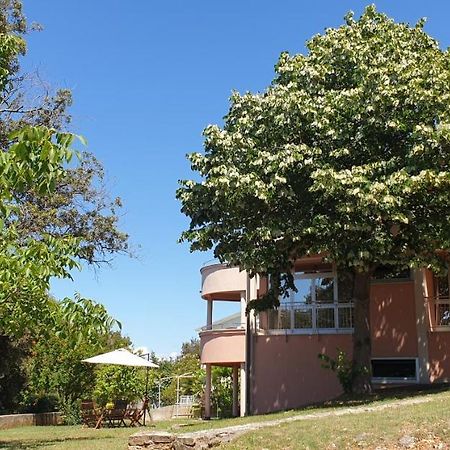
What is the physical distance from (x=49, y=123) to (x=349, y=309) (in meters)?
11.2

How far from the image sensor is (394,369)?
18656mm

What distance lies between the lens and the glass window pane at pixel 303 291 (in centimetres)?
1989

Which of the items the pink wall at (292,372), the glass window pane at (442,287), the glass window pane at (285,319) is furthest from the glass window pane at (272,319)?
the glass window pane at (442,287)

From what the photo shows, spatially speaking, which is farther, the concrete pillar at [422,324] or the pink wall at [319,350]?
the pink wall at [319,350]

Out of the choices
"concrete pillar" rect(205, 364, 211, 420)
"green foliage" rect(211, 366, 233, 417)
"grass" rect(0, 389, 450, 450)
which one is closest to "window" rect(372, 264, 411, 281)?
"grass" rect(0, 389, 450, 450)

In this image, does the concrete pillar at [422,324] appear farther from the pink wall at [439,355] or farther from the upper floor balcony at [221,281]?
the upper floor balcony at [221,281]

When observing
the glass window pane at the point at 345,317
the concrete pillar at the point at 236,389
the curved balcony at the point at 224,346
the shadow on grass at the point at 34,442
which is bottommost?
the shadow on grass at the point at 34,442

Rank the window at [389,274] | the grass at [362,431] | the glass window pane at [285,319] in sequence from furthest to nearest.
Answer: the glass window pane at [285,319] < the window at [389,274] < the grass at [362,431]

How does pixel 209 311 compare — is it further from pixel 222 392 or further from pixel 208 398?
pixel 222 392

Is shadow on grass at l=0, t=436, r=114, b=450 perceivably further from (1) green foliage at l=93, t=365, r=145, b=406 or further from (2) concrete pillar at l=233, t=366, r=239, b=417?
(2) concrete pillar at l=233, t=366, r=239, b=417

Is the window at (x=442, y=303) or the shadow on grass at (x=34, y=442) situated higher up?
the window at (x=442, y=303)

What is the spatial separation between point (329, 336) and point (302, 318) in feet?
3.65

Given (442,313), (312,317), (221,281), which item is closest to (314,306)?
(312,317)

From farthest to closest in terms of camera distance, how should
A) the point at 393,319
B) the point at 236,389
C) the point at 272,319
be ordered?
1. the point at 236,389
2. the point at 272,319
3. the point at 393,319
